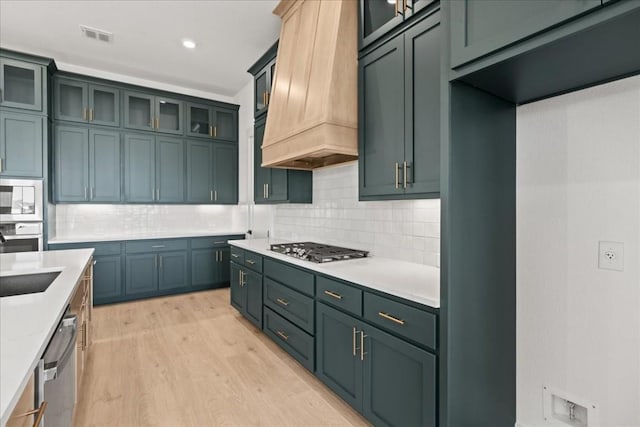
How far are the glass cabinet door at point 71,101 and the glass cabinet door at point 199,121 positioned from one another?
4.18 feet

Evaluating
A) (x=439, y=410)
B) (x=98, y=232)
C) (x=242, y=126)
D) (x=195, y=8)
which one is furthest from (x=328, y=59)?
(x=98, y=232)

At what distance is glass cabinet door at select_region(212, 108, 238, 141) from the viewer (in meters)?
5.21

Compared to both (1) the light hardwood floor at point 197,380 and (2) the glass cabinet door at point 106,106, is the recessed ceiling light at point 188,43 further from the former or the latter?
(1) the light hardwood floor at point 197,380

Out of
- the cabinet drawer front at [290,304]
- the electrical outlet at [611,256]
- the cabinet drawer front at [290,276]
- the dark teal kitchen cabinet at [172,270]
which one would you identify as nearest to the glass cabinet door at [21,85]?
the dark teal kitchen cabinet at [172,270]

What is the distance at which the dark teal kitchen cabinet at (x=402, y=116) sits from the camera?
181 centimetres

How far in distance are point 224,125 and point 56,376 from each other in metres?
4.67

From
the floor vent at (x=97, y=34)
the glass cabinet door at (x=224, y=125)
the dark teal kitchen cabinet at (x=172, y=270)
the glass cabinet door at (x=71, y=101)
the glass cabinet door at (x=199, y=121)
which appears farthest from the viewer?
the glass cabinet door at (x=224, y=125)

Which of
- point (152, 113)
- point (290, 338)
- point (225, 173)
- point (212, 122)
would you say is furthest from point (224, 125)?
point (290, 338)

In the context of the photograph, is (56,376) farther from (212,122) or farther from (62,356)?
(212,122)

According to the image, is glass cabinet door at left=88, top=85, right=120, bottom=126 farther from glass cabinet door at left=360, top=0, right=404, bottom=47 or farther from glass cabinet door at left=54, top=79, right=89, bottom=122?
glass cabinet door at left=360, top=0, right=404, bottom=47

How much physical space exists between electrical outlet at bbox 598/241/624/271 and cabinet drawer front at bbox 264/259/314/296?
157 cm

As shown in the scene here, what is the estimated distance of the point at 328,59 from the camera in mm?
2318

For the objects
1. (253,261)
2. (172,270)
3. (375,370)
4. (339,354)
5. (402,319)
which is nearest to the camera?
(402,319)

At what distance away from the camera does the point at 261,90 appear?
12.3 feet
